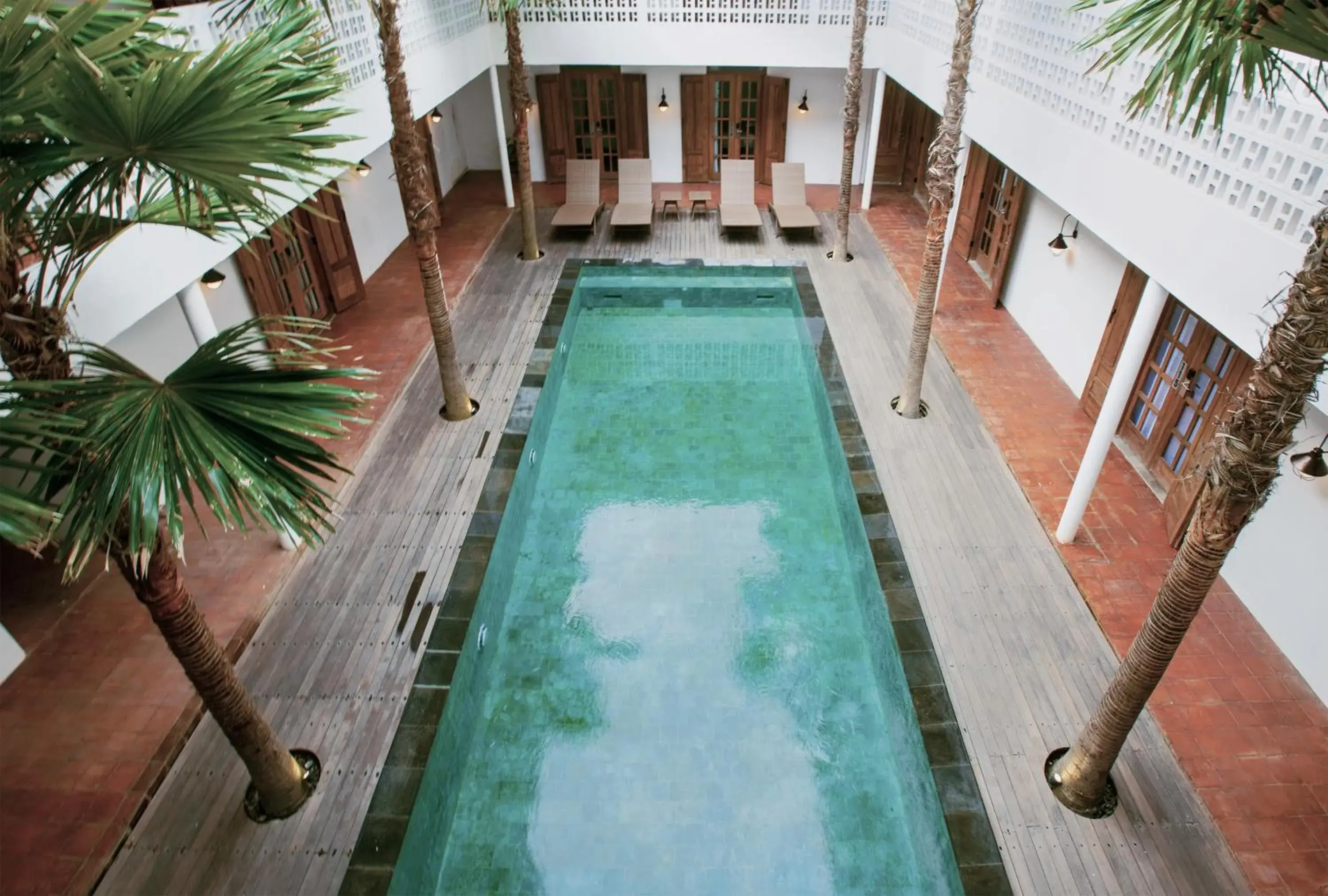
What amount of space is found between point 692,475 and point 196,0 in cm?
644

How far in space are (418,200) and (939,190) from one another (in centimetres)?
525

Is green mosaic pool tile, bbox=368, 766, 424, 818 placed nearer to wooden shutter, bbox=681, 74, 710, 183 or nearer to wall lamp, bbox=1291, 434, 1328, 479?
wall lamp, bbox=1291, 434, 1328, 479

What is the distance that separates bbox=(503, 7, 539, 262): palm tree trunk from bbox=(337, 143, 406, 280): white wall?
2051 mm

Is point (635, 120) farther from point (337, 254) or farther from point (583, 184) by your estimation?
point (337, 254)

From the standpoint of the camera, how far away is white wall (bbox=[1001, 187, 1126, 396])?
348 inches

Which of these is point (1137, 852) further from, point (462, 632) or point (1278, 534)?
point (462, 632)

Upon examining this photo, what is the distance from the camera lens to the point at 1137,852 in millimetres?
4711

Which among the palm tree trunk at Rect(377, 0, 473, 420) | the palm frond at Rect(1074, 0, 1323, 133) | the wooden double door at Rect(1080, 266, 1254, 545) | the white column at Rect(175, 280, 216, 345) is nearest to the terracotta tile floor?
the palm tree trunk at Rect(377, 0, 473, 420)

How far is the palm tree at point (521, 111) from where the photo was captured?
11.0 metres

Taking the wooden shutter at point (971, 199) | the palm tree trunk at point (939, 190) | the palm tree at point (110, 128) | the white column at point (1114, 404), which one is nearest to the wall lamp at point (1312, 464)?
the white column at point (1114, 404)

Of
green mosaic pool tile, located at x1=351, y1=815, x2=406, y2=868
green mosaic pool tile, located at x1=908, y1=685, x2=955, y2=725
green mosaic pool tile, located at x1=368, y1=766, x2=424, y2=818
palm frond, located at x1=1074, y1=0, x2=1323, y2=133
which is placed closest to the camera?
palm frond, located at x1=1074, y1=0, x2=1323, y2=133

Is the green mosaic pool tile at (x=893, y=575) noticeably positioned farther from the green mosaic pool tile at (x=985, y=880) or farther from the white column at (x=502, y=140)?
the white column at (x=502, y=140)

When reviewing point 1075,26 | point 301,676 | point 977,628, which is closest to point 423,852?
point 301,676

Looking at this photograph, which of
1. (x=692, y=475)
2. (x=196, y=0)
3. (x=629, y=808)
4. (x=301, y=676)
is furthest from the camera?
(x=692, y=475)
